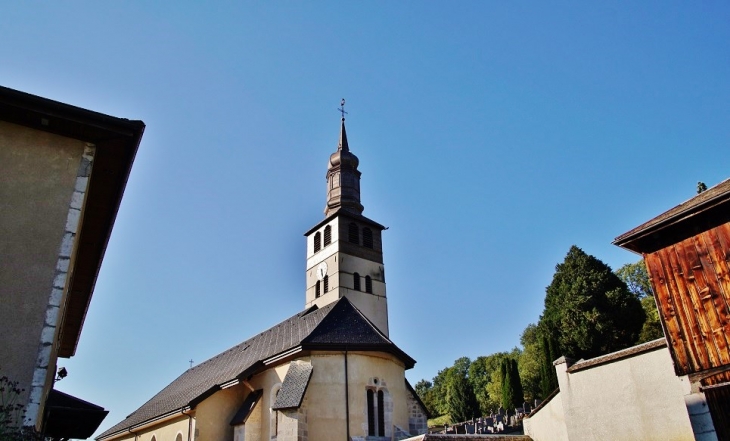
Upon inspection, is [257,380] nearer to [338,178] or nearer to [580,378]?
[580,378]

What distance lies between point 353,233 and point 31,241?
85.3 feet

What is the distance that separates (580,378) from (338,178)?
24.3m

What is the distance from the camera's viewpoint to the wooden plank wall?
32.9ft

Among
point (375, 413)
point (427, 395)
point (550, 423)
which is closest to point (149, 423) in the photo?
point (375, 413)

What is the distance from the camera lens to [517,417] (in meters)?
32.3

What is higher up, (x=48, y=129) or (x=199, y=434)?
(x=48, y=129)

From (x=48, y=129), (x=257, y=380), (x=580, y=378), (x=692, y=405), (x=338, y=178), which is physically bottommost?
(x=692, y=405)

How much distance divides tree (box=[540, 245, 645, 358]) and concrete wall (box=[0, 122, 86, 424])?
34.6 metres

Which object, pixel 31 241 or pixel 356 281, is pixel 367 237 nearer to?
pixel 356 281

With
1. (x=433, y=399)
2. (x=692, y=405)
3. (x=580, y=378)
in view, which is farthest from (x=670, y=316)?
(x=433, y=399)

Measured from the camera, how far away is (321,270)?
108 feet

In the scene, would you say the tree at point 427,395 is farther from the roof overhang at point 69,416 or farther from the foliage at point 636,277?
the roof overhang at point 69,416

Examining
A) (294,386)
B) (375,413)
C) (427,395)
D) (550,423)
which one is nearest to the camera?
(550,423)

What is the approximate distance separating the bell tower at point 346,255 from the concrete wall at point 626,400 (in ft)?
56.7
